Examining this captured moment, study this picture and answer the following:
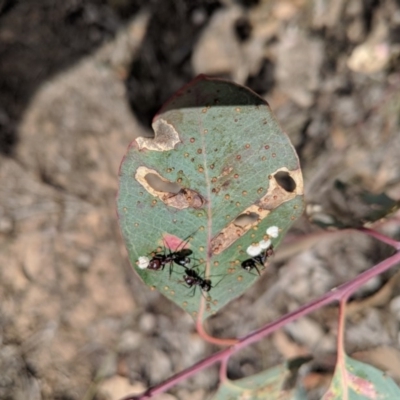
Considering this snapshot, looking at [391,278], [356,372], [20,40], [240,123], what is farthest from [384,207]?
[20,40]

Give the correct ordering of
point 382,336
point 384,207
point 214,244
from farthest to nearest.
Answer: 1. point 382,336
2. point 384,207
3. point 214,244

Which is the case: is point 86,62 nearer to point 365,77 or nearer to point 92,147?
point 92,147

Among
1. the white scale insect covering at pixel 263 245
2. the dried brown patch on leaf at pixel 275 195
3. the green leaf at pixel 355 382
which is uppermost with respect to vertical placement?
the dried brown patch on leaf at pixel 275 195

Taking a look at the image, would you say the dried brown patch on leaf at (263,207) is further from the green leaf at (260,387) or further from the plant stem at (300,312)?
the green leaf at (260,387)

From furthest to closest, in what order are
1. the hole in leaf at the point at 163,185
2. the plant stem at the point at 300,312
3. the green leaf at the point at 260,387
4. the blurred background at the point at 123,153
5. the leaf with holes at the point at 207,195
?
the hole in leaf at the point at 163,185
the blurred background at the point at 123,153
the green leaf at the point at 260,387
the plant stem at the point at 300,312
the leaf with holes at the point at 207,195

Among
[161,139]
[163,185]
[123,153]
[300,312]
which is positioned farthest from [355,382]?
[123,153]

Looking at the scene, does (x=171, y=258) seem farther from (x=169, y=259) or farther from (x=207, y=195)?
(x=207, y=195)

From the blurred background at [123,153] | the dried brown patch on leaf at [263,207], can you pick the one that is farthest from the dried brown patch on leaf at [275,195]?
the blurred background at [123,153]
